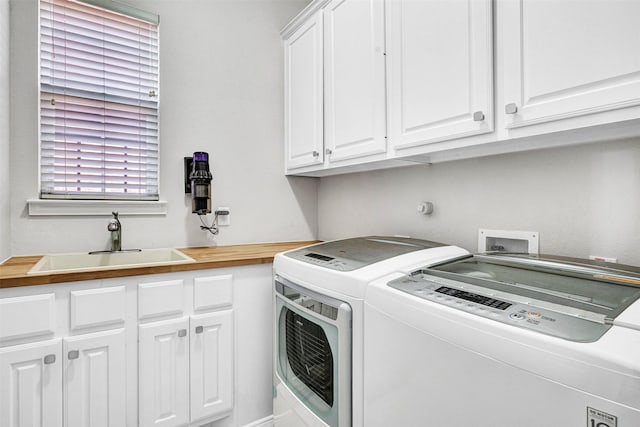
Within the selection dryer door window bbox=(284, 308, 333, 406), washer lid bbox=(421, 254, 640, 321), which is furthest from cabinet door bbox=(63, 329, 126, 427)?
washer lid bbox=(421, 254, 640, 321)

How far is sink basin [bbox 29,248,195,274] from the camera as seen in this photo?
1.62 metres

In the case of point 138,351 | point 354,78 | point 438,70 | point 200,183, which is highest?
point 354,78

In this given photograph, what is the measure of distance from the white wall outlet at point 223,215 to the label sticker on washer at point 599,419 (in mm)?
1982

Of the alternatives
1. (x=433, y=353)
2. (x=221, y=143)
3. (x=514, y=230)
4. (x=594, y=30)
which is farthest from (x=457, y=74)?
(x=221, y=143)

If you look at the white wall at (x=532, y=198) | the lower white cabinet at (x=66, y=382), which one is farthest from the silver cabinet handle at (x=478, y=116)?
the lower white cabinet at (x=66, y=382)

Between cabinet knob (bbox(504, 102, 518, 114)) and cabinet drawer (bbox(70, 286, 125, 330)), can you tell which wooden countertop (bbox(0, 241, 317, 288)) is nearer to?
cabinet drawer (bbox(70, 286, 125, 330))

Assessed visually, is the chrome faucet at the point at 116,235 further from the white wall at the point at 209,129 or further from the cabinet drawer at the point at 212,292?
the cabinet drawer at the point at 212,292

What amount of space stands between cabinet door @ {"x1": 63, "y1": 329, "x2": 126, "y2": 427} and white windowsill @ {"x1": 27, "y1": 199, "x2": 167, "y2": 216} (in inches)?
29.5

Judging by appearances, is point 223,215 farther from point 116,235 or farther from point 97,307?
point 97,307

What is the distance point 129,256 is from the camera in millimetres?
1817

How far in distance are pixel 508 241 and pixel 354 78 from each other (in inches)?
43.0

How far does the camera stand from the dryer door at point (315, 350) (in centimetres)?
113

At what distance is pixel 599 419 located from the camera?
1.78ft

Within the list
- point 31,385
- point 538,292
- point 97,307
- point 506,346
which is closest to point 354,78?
point 538,292
